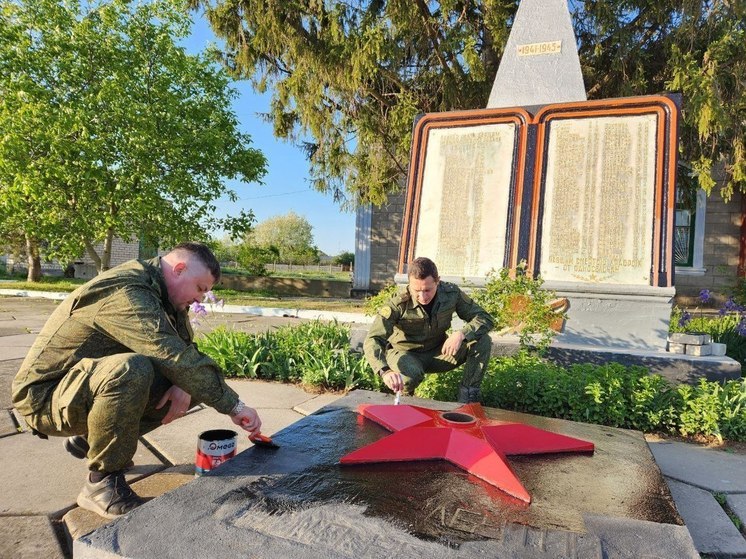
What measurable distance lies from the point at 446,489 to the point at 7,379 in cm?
394

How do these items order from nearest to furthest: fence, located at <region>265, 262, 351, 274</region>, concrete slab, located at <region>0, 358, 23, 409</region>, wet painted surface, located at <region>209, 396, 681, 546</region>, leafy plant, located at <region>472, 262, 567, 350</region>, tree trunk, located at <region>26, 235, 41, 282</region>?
wet painted surface, located at <region>209, 396, 681, 546</region>
concrete slab, located at <region>0, 358, 23, 409</region>
leafy plant, located at <region>472, 262, 567, 350</region>
tree trunk, located at <region>26, 235, 41, 282</region>
fence, located at <region>265, 262, 351, 274</region>

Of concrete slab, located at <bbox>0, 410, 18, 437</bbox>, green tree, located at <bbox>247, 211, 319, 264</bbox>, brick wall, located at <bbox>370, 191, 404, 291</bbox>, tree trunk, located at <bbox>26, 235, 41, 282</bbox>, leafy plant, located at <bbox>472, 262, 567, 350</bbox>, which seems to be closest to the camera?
concrete slab, located at <bbox>0, 410, 18, 437</bbox>

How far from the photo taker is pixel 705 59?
837cm

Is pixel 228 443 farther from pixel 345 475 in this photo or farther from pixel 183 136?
pixel 183 136

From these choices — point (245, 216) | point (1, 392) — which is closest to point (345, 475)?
point (1, 392)

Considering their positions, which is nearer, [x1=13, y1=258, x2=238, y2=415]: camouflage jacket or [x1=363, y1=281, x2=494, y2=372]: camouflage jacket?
[x1=13, y1=258, x2=238, y2=415]: camouflage jacket

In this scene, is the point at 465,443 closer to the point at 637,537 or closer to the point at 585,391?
the point at 637,537

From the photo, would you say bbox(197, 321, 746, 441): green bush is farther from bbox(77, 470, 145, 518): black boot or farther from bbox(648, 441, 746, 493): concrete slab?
bbox(77, 470, 145, 518): black boot

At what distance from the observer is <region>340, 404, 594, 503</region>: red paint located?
6.82 feet

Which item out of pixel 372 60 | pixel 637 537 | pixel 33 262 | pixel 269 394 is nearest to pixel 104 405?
pixel 637 537

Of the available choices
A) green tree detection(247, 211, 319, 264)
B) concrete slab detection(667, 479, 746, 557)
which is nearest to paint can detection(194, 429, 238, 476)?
concrete slab detection(667, 479, 746, 557)

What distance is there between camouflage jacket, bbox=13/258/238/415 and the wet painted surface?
15.7 inches

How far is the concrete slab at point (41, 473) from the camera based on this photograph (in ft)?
6.95

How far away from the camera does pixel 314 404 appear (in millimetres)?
3865
